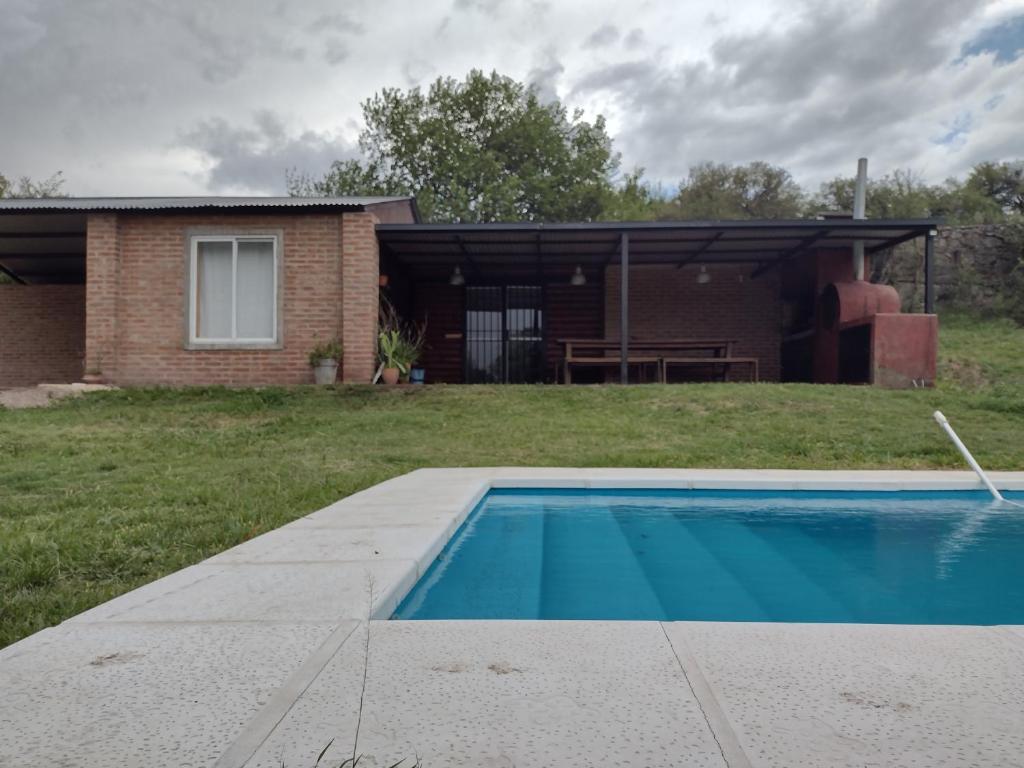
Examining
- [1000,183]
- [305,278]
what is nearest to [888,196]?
[1000,183]

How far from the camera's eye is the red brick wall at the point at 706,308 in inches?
611

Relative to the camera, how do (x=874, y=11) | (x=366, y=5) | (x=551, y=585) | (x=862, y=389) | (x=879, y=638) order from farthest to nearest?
1. (x=874, y=11)
2. (x=366, y=5)
3. (x=862, y=389)
4. (x=551, y=585)
5. (x=879, y=638)

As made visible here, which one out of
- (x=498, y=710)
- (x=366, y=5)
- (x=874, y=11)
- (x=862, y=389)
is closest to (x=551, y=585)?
(x=498, y=710)

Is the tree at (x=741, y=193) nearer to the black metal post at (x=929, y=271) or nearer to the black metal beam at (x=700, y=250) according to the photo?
the black metal beam at (x=700, y=250)

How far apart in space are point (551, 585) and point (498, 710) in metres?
2.07

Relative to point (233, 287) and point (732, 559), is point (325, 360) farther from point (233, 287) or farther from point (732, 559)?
point (732, 559)

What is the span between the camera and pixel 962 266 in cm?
2042

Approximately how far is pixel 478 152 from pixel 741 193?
1277 centimetres

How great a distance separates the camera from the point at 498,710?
155cm

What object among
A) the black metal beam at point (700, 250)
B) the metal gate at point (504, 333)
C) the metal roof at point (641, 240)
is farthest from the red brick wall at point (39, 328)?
the black metal beam at point (700, 250)

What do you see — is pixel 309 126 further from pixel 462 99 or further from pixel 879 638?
pixel 879 638

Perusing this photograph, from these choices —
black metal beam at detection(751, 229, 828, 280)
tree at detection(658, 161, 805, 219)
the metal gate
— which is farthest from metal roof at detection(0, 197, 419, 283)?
tree at detection(658, 161, 805, 219)

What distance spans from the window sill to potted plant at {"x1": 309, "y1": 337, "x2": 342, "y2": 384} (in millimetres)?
647

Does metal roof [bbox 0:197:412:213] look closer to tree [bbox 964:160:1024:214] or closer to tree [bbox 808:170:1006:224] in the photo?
tree [bbox 808:170:1006:224]
